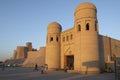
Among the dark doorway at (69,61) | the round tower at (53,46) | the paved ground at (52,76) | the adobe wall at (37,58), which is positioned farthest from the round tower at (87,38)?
the adobe wall at (37,58)

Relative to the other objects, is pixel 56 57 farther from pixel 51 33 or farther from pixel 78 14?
pixel 78 14

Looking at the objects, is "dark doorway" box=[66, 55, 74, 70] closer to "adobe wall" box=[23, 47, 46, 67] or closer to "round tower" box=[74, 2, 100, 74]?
"round tower" box=[74, 2, 100, 74]

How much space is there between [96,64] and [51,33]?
14.8 meters

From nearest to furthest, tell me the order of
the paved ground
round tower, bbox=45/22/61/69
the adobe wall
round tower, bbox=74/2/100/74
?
the paved ground → round tower, bbox=74/2/100/74 → round tower, bbox=45/22/61/69 → the adobe wall

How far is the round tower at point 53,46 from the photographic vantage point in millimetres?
36781

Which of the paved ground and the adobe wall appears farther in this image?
the adobe wall

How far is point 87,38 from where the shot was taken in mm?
27953

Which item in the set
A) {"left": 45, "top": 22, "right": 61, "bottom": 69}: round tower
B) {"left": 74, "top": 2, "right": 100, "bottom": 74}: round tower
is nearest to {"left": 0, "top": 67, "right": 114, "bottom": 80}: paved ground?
{"left": 74, "top": 2, "right": 100, "bottom": 74}: round tower

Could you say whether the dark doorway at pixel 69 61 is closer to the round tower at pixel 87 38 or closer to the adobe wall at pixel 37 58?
the round tower at pixel 87 38

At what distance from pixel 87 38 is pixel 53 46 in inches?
450

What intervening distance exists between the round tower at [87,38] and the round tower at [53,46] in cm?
849

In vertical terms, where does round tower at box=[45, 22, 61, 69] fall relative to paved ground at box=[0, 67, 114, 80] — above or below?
above

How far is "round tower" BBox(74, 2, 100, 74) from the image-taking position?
27328mm

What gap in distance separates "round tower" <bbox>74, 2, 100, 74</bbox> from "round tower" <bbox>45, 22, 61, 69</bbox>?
849 centimetres
